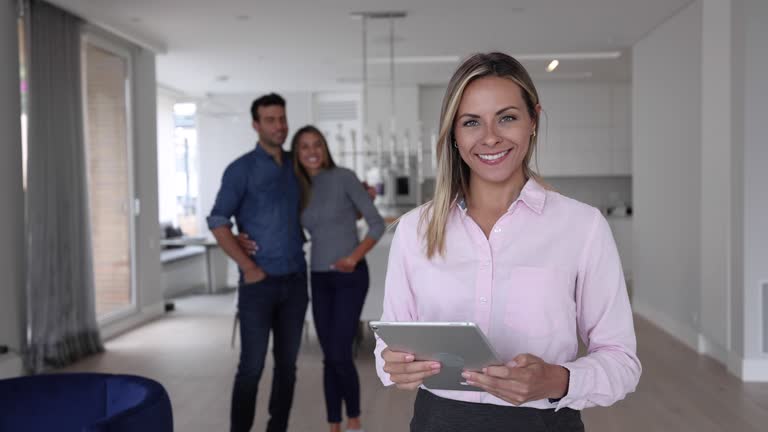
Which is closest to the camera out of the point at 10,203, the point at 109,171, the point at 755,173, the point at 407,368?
the point at 407,368

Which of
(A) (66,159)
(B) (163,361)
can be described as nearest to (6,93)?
(A) (66,159)

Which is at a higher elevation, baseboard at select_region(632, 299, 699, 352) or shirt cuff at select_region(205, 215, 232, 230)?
Result: shirt cuff at select_region(205, 215, 232, 230)

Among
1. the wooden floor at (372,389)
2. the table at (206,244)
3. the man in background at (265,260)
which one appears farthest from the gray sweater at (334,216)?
the table at (206,244)

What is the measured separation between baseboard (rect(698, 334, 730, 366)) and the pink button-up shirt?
168 inches

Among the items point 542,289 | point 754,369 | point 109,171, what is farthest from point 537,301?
point 109,171

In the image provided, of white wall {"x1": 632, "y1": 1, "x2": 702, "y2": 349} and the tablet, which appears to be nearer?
the tablet

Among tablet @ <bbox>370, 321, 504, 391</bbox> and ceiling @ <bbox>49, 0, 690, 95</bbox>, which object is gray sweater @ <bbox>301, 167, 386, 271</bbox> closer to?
tablet @ <bbox>370, 321, 504, 391</bbox>

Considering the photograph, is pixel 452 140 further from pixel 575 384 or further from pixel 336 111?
pixel 336 111

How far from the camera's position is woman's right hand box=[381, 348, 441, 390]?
1.28m

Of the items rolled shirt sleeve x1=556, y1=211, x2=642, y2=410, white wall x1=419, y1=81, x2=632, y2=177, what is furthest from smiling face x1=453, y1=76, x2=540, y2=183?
white wall x1=419, y1=81, x2=632, y2=177

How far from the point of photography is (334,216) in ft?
12.2

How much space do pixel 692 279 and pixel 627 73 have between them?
14.9 ft

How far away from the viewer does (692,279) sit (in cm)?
588

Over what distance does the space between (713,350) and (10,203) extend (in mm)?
4986
